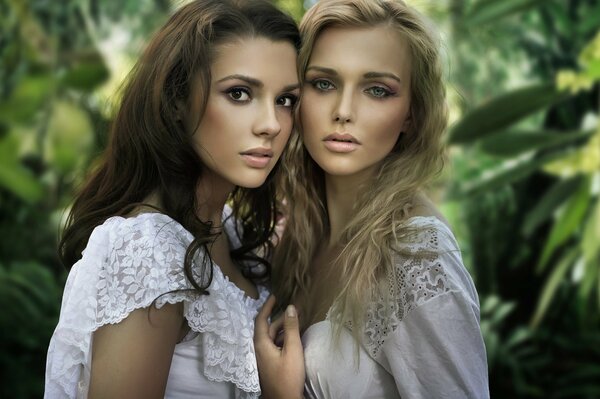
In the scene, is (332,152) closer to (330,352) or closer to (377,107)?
(377,107)

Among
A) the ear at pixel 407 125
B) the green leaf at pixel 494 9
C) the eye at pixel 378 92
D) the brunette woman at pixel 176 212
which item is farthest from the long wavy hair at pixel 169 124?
the green leaf at pixel 494 9

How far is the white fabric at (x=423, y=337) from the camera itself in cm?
172

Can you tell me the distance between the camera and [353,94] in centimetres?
189

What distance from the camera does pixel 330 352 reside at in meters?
1.85

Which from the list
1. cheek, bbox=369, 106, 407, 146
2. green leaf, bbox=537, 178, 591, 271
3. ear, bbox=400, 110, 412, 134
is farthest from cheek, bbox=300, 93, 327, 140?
green leaf, bbox=537, 178, 591, 271

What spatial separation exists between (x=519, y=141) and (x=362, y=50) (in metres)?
0.48

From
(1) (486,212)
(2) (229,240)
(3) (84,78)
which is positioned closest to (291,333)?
(2) (229,240)

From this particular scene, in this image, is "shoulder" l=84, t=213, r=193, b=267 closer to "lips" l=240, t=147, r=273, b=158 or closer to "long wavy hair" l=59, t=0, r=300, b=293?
"long wavy hair" l=59, t=0, r=300, b=293

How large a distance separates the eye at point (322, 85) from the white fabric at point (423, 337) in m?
0.38

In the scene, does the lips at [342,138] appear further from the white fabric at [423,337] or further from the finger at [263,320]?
the finger at [263,320]

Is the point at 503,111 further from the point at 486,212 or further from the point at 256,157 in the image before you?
the point at 486,212

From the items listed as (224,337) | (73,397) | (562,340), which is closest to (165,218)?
(224,337)

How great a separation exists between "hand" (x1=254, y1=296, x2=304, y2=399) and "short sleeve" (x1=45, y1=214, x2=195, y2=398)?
290 millimetres

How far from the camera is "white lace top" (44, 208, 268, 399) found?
1.60m
